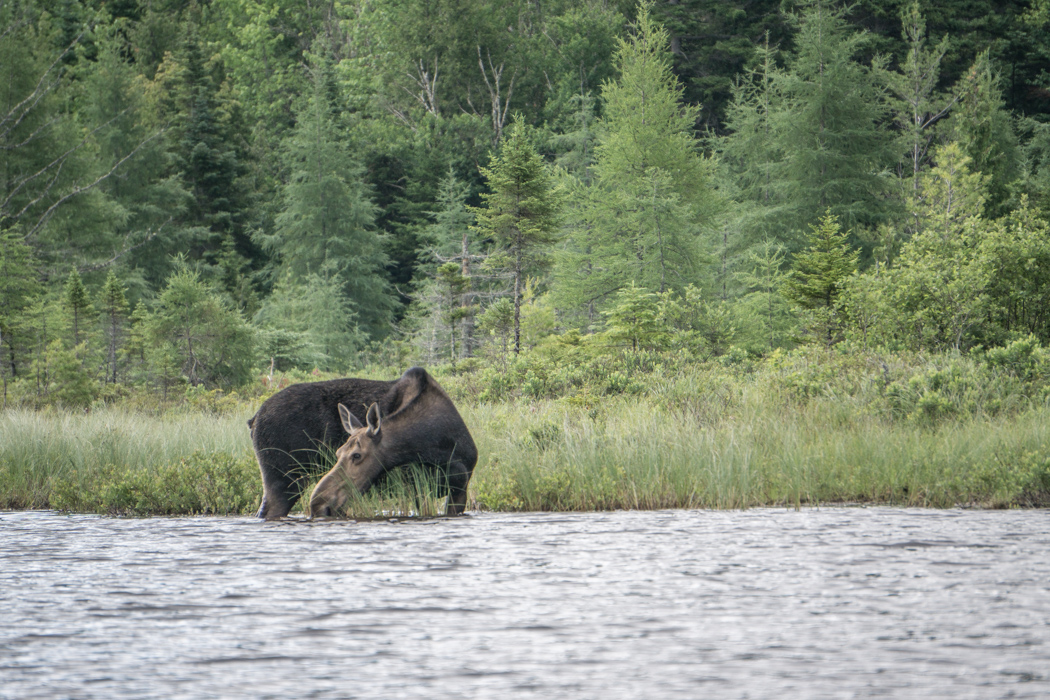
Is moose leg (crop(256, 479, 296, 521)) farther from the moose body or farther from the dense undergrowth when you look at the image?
the dense undergrowth

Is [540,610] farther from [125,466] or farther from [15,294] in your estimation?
[15,294]

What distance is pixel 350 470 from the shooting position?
8.59 metres

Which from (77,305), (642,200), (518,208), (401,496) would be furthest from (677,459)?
(642,200)

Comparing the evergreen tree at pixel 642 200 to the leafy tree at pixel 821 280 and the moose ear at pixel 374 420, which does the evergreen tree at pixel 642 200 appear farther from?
the moose ear at pixel 374 420

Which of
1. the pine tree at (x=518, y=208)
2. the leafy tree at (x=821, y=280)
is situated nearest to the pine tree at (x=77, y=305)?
the pine tree at (x=518, y=208)

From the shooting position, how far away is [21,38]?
44.5 m

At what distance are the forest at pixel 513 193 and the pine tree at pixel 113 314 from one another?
20 cm

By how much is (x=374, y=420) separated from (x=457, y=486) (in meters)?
0.80

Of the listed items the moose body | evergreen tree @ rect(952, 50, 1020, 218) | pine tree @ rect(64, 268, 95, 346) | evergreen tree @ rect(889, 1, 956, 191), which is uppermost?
evergreen tree @ rect(889, 1, 956, 191)

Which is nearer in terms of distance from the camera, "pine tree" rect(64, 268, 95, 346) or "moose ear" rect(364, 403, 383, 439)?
"moose ear" rect(364, 403, 383, 439)

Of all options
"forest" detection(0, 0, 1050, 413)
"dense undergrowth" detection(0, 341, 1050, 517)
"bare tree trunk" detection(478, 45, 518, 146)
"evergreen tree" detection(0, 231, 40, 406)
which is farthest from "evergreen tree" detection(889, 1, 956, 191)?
"dense undergrowth" detection(0, 341, 1050, 517)

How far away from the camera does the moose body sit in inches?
340

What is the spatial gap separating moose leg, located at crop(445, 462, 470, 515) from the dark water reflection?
653 mm

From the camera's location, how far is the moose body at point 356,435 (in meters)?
8.64
